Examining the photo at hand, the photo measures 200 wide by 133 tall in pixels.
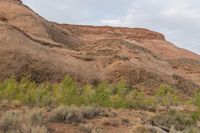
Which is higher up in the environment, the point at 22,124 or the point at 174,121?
the point at 22,124

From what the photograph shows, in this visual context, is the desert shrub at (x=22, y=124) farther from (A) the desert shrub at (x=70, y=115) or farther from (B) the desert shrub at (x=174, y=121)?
(B) the desert shrub at (x=174, y=121)

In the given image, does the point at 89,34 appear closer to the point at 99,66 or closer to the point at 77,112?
the point at 99,66

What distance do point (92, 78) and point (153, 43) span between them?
4899 cm

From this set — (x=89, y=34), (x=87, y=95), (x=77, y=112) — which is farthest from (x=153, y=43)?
(x=77, y=112)

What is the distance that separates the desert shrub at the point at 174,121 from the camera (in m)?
17.2

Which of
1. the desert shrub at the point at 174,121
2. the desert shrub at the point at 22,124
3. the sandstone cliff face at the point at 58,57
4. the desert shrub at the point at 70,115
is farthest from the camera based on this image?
the sandstone cliff face at the point at 58,57

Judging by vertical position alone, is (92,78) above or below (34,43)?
below

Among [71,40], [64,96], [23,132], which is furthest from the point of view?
[71,40]

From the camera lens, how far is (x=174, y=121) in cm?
1858

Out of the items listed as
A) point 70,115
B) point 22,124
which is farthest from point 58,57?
point 22,124

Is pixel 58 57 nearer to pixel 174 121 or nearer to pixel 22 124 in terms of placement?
pixel 174 121

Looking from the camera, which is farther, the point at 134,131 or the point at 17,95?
the point at 17,95

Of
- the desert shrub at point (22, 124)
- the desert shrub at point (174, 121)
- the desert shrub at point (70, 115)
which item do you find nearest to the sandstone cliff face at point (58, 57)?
the desert shrub at point (174, 121)

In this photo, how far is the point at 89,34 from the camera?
289 ft
